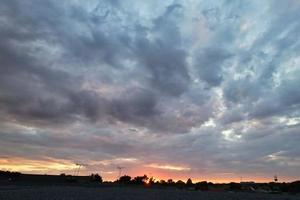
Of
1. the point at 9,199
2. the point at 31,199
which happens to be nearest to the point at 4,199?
the point at 9,199

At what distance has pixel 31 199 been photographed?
5941cm

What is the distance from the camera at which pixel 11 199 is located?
57750 millimetres

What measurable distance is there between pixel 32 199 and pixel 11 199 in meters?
3.63

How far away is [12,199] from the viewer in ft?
189

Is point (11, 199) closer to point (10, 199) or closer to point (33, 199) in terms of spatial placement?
point (10, 199)

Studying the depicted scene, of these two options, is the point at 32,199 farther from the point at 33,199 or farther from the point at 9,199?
the point at 9,199

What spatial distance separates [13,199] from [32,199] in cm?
333

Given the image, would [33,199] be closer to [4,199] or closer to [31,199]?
[31,199]

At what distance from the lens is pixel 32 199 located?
59.4 meters

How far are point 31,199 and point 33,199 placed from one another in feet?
1.16

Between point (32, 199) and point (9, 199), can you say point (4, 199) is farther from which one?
point (32, 199)

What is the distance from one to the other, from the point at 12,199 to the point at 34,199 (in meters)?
3.80

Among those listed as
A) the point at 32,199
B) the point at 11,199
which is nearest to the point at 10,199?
the point at 11,199

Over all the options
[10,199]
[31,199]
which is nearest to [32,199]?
[31,199]
